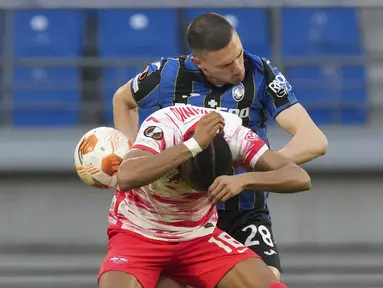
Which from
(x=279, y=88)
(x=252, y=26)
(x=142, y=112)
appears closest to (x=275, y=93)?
(x=279, y=88)

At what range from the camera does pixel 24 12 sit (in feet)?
30.0

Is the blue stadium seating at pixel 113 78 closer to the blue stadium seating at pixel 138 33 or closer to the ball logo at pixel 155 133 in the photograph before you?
the blue stadium seating at pixel 138 33

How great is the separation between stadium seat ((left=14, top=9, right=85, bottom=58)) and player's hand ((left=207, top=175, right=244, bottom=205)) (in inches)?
207

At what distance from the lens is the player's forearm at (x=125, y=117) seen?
511 cm

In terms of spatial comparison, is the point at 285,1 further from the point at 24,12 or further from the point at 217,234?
the point at 217,234

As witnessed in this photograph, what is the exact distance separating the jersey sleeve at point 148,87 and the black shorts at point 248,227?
619 mm

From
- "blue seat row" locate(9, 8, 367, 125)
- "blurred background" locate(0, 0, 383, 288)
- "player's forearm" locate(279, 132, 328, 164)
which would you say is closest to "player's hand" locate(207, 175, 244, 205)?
"player's forearm" locate(279, 132, 328, 164)

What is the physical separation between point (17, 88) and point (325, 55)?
2649 mm

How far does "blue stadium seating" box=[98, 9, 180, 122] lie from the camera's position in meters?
9.07

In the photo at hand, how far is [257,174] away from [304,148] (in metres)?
0.56

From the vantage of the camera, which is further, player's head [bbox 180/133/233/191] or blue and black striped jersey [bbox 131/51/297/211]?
blue and black striped jersey [bbox 131/51/297/211]

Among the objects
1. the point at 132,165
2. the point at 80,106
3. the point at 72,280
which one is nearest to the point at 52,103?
the point at 80,106

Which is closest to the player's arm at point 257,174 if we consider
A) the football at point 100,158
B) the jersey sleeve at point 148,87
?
the football at point 100,158

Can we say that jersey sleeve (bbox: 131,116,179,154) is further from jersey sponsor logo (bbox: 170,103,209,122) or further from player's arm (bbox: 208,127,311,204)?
player's arm (bbox: 208,127,311,204)
